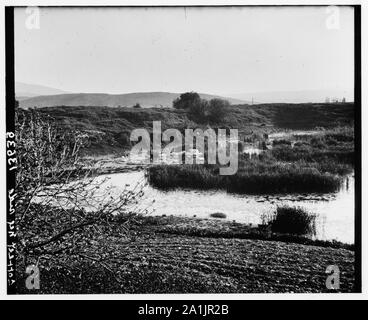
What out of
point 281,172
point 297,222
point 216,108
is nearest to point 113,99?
point 216,108

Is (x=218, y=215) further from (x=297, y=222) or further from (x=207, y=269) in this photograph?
(x=297, y=222)

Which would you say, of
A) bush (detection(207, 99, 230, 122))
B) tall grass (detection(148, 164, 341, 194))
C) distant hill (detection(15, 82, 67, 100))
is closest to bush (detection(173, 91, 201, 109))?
bush (detection(207, 99, 230, 122))

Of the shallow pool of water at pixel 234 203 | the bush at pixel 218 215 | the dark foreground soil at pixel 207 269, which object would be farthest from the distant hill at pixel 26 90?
the bush at pixel 218 215

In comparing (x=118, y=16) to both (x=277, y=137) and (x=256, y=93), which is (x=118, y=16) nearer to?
(x=256, y=93)

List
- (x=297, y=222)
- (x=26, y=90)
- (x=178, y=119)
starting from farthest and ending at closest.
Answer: (x=178, y=119) < (x=297, y=222) < (x=26, y=90)

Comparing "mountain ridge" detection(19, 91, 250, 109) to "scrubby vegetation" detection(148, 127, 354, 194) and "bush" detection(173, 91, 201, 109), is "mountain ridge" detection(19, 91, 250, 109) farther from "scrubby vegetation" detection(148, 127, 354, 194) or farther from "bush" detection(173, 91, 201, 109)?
"scrubby vegetation" detection(148, 127, 354, 194)

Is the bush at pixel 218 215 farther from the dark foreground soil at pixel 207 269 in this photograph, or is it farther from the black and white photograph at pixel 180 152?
the dark foreground soil at pixel 207 269
